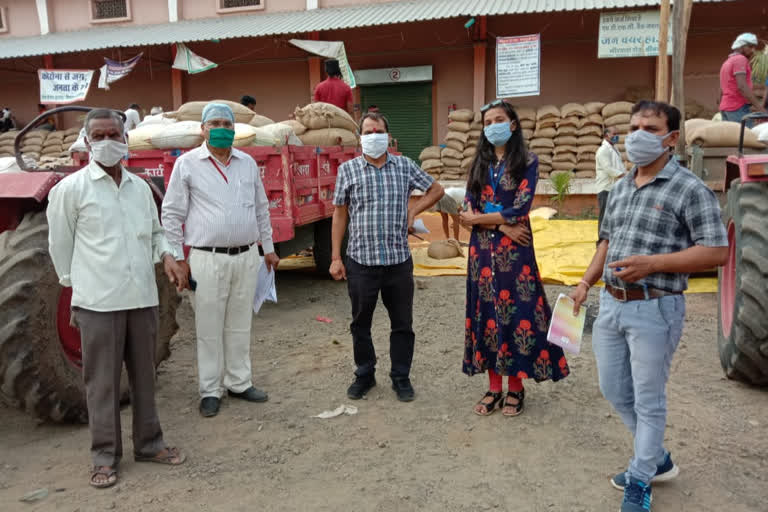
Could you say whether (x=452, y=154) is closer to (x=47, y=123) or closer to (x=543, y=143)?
(x=543, y=143)

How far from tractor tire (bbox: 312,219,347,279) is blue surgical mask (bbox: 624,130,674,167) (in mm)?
4742

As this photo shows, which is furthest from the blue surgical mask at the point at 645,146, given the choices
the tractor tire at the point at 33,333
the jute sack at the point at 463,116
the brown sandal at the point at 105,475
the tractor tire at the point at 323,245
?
the jute sack at the point at 463,116

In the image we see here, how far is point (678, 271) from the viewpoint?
Answer: 229cm

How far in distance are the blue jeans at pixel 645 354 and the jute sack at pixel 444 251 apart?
5513 mm

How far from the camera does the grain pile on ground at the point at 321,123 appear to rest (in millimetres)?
6410

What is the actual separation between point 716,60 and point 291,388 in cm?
1149

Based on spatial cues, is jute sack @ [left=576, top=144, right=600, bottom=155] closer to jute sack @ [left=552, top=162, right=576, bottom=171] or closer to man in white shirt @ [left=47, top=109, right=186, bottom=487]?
jute sack @ [left=552, top=162, right=576, bottom=171]

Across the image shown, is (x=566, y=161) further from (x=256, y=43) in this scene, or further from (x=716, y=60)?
(x=256, y=43)

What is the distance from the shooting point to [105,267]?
2.75 m

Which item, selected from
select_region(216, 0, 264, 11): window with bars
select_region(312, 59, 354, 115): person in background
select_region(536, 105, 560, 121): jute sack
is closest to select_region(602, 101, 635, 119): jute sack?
select_region(536, 105, 560, 121): jute sack

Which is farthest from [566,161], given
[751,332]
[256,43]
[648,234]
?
[648,234]

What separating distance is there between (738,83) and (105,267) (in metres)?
6.66

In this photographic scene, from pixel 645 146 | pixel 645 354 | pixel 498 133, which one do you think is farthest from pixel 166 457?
pixel 645 146

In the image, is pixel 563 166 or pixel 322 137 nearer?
pixel 322 137
